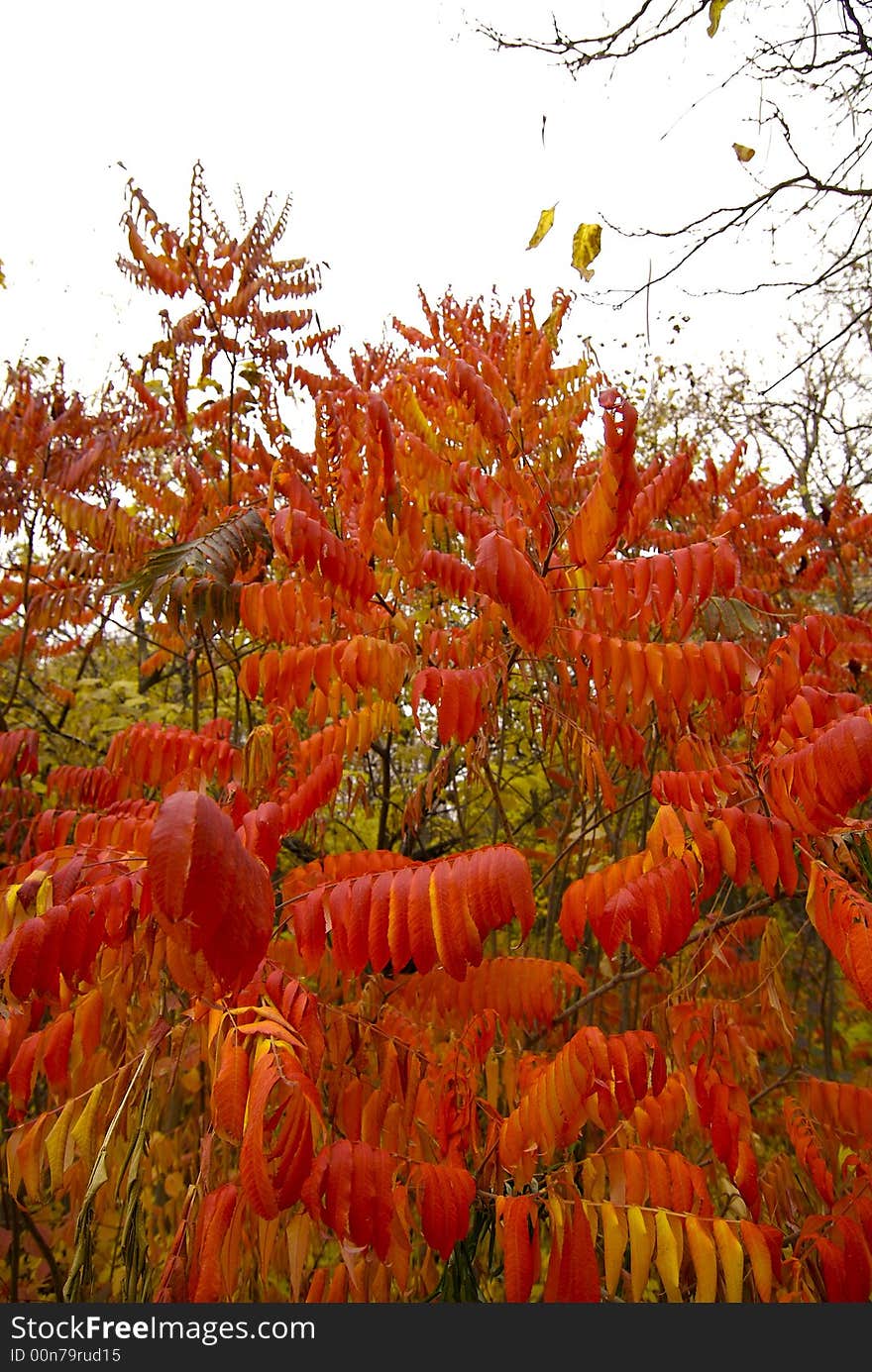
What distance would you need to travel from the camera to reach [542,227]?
3654 millimetres

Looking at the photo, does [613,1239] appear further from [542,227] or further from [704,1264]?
[542,227]

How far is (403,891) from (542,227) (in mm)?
3372

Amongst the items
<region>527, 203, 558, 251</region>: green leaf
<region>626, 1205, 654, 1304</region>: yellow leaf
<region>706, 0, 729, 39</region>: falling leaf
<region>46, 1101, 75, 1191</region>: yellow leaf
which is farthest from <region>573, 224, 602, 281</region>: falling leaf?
<region>46, 1101, 75, 1191</region>: yellow leaf

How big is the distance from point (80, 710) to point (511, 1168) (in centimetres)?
599

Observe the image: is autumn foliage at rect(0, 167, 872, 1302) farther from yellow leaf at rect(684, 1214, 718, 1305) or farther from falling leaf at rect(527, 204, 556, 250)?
falling leaf at rect(527, 204, 556, 250)

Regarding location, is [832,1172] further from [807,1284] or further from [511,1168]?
[511,1168]

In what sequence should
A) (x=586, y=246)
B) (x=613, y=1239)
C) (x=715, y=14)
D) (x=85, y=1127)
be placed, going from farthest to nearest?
1. (x=586, y=246)
2. (x=715, y=14)
3. (x=613, y=1239)
4. (x=85, y=1127)

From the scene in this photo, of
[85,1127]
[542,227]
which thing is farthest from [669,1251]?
[542,227]

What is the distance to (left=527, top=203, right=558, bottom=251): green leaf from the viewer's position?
11.8ft

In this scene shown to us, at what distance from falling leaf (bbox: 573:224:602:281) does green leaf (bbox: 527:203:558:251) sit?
0.82 ft

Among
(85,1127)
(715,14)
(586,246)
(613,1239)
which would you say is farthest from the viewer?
(586,246)

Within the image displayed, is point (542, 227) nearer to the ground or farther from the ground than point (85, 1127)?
farther from the ground

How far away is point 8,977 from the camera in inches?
70.4

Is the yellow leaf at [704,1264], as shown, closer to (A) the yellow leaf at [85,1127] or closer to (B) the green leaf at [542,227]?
(A) the yellow leaf at [85,1127]
